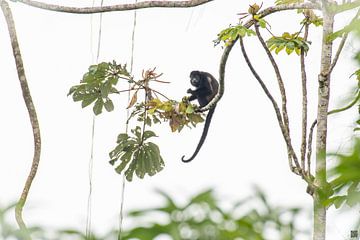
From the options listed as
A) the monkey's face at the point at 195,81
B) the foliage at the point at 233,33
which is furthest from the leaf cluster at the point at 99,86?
the monkey's face at the point at 195,81

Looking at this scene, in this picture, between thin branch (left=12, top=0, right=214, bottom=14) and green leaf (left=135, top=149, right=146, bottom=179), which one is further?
green leaf (left=135, top=149, right=146, bottom=179)

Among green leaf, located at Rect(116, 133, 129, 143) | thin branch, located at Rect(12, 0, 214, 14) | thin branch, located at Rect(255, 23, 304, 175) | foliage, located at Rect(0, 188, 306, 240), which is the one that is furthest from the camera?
green leaf, located at Rect(116, 133, 129, 143)

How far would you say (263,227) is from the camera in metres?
0.21

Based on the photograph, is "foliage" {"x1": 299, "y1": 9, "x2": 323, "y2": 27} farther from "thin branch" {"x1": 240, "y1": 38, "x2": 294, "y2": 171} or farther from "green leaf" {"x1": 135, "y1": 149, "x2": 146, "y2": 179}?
"green leaf" {"x1": 135, "y1": 149, "x2": 146, "y2": 179}

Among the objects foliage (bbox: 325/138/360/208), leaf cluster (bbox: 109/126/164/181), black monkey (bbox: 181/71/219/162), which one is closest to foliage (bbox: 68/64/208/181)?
leaf cluster (bbox: 109/126/164/181)

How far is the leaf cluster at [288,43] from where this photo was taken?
1742 millimetres

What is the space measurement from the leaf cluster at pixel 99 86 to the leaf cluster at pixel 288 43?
44 centimetres

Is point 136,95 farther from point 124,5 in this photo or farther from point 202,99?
point 202,99

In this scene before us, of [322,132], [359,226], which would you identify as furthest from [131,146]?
[359,226]

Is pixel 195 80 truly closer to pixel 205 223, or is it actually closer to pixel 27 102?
pixel 27 102

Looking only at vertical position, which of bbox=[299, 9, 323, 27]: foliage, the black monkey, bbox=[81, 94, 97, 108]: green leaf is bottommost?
bbox=[81, 94, 97, 108]: green leaf

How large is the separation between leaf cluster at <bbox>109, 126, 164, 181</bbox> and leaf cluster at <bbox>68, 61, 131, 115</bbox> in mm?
124

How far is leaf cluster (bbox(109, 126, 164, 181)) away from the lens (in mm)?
1929

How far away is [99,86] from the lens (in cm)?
195
